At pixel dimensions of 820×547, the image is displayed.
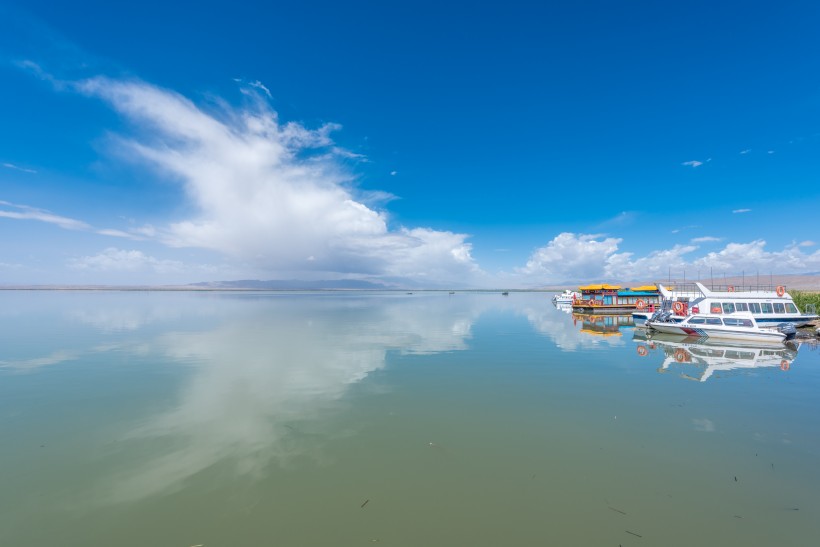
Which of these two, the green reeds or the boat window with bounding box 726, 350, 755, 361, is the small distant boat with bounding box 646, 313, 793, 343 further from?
the green reeds

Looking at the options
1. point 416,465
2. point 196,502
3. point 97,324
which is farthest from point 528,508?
point 97,324

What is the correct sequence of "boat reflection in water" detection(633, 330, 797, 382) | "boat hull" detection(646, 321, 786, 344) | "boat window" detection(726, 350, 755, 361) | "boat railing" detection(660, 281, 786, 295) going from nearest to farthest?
"boat reflection in water" detection(633, 330, 797, 382) < "boat window" detection(726, 350, 755, 361) < "boat hull" detection(646, 321, 786, 344) < "boat railing" detection(660, 281, 786, 295)

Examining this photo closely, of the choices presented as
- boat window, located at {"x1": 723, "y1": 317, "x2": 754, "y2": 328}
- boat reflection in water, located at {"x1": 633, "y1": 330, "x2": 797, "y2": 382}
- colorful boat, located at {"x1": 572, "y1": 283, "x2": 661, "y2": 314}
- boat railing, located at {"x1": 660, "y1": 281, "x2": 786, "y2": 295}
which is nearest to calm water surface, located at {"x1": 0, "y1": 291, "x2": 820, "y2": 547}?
boat reflection in water, located at {"x1": 633, "y1": 330, "x2": 797, "y2": 382}

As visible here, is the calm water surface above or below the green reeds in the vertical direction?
below

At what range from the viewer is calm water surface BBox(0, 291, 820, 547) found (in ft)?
24.4

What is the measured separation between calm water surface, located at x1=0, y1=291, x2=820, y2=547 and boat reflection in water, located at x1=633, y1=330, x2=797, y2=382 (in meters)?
0.60

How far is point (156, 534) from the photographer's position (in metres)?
7.17

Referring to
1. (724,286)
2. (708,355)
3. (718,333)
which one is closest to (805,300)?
(724,286)

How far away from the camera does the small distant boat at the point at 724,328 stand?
31.4 metres

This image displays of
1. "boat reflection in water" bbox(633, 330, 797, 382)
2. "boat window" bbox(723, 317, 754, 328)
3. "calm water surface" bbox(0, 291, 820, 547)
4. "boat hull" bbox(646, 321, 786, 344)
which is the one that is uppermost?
"boat window" bbox(723, 317, 754, 328)

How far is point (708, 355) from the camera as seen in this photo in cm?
2698

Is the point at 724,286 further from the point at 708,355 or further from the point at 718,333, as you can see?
the point at 708,355

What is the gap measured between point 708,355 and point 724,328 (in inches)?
357

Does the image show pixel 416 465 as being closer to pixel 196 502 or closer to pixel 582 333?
pixel 196 502
